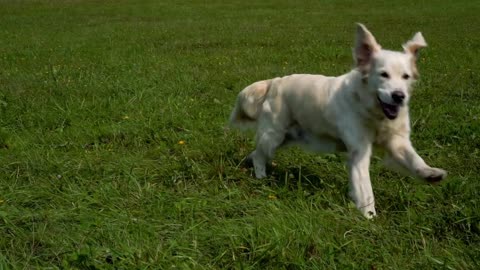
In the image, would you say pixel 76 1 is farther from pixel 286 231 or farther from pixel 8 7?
pixel 286 231

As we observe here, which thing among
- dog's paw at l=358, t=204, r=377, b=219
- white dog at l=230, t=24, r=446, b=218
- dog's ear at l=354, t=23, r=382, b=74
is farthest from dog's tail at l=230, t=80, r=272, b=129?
dog's paw at l=358, t=204, r=377, b=219

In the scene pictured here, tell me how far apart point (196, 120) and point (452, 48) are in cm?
771

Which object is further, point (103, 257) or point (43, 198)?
point (43, 198)

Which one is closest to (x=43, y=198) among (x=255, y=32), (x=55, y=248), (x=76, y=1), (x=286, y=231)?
(x=55, y=248)

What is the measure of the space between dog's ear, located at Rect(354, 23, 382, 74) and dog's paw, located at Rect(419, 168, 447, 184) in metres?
0.85

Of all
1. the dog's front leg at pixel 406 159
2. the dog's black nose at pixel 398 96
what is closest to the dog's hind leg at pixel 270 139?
the dog's front leg at pixel 406 159

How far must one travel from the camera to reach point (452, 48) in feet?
38.8

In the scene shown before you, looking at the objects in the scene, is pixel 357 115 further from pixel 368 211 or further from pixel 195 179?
pixel 195 179

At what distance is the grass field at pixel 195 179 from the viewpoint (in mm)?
→ 3152

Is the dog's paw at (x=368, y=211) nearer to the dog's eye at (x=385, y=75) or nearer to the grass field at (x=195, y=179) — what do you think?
the grass field at (x=195, y=179)

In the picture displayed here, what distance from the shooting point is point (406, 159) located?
415 cm

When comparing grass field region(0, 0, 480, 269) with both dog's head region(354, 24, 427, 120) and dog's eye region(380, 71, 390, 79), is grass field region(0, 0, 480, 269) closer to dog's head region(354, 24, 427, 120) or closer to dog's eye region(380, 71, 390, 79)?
dog's head region(354, 24, 427, 120)

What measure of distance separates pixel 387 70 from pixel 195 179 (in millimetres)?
1713

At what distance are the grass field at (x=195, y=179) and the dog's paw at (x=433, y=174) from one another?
0.35 feet
